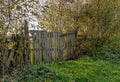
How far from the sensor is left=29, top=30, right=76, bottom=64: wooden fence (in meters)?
9.88

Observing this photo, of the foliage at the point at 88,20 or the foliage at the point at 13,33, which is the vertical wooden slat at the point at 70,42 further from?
the foliage at the point at 13,33

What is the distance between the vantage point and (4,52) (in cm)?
851

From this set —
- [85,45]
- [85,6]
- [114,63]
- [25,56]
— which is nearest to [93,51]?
[85,45]

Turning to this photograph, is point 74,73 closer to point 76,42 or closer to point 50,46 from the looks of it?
point 50,46

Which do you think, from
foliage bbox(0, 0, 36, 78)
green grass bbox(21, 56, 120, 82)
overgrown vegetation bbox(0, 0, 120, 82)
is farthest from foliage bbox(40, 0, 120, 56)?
foliage bbox(0, 0, 36, 78)

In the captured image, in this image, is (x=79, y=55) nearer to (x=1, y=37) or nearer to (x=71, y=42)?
(x=71, y=42)

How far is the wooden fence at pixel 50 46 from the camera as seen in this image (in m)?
9.88

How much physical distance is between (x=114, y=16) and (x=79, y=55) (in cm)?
259

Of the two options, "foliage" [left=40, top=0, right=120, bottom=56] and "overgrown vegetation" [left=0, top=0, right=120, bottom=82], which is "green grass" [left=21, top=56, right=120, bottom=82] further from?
"foliage" [left=40, top=0, right=120, bottom=56]

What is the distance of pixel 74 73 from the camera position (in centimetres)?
895

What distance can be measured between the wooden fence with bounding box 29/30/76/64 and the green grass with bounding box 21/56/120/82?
0.60 meters

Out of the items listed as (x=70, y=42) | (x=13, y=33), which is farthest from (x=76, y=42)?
(x=13, y=33)

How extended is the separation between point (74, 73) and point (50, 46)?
2212 millimetres

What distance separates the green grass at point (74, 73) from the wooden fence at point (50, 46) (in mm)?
603
